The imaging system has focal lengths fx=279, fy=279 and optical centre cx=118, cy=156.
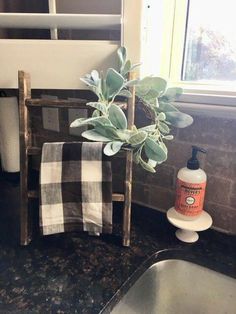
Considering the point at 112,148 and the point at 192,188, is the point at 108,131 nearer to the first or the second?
the point at 112,148

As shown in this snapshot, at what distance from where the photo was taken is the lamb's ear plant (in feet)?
2.09

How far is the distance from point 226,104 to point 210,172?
0.74 ft

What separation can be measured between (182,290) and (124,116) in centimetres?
58

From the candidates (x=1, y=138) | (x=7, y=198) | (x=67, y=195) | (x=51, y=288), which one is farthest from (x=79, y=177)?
(x=1, y=138)

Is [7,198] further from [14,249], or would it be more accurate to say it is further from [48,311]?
[48,311]

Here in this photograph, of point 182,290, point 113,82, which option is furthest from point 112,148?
point 182,290

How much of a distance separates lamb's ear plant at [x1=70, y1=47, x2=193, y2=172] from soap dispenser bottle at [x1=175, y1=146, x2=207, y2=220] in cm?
14

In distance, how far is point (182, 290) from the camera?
2.82 feet

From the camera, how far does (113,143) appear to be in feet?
2.08

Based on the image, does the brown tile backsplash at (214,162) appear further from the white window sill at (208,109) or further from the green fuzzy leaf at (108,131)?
the green fuzzy leaf at (108,131)

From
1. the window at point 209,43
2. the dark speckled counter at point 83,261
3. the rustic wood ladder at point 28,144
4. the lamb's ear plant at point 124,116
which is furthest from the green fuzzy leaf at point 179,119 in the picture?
the dark speckled counter at point 83,261

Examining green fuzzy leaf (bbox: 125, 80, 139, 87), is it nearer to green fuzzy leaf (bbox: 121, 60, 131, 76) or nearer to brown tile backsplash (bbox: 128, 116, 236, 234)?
green fuzzy leaf (bbox: 121, 60, 131, 76)

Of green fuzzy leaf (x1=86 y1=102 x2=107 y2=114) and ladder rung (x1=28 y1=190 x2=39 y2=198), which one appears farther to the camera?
ladder rung (x1=28 y1=190 x2=39 y2=198)

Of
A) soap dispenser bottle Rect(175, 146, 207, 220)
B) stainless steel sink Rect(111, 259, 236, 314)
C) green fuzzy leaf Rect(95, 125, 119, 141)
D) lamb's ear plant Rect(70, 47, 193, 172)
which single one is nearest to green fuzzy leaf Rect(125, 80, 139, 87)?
lamb's ear plant Rect(70, 47, 193, 172)
